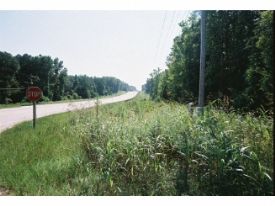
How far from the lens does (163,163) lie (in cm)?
477

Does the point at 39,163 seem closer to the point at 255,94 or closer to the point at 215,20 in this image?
the point at 255,94

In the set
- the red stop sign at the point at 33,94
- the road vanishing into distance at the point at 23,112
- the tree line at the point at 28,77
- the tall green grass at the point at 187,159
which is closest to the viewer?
the tall green grass at the point at 187,159

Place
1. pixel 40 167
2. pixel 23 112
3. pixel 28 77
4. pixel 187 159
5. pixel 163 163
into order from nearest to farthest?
pixel 187 159 → pixel 163 163 → pixel 40 167 → pixel 23 112 → pixel 28 77

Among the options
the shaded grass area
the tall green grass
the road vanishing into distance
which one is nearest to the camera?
the tall green grass

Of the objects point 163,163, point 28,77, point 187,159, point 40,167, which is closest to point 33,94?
point 40,167

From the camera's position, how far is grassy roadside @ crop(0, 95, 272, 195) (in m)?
4.26

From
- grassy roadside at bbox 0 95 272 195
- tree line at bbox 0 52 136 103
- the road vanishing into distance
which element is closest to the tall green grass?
grassy roadside at bbox 0 95 272 195

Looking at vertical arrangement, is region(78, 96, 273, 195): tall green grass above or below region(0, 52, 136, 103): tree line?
below

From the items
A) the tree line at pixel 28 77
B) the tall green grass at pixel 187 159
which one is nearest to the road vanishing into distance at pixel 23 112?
the tall green grass at pixel 187 159

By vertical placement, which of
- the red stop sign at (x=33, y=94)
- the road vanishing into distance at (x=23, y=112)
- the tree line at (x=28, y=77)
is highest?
the tree line at (x=28, y=77)

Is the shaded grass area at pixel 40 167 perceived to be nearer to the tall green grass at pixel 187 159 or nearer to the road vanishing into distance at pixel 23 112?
the tall green grass at pixel 187 159

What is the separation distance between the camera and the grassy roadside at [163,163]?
4.26 metres

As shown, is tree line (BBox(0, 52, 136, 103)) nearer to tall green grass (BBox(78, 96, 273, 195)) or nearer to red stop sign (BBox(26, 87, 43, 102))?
red stop sign (BBox(26, 87, 43, 102))

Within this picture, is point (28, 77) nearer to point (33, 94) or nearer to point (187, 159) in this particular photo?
point (33, 94)
